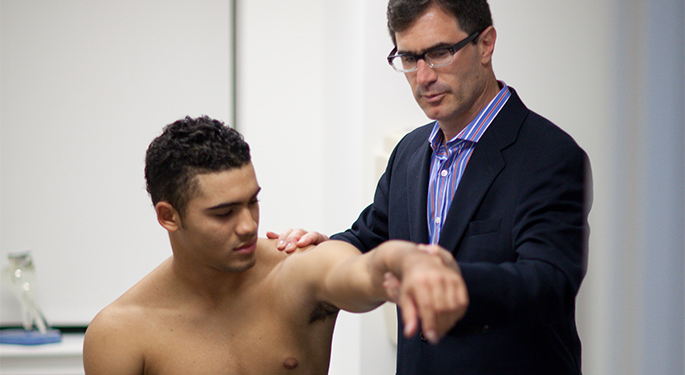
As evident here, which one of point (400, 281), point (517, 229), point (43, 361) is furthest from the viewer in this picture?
point (43, 361)

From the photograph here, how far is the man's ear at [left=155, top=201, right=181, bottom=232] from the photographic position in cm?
149

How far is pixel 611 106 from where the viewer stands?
2.40 metres

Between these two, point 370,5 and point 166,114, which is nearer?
point 370,5

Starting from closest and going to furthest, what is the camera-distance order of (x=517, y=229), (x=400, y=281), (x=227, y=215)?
1. (x=400, y=281)
2. (x=517, y=229)
3. (x=227, y=215)

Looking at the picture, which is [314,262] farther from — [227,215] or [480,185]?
[480,185]

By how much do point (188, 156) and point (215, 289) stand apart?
0.32 m

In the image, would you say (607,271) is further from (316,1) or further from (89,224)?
(89,224)

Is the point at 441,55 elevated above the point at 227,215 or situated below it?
above

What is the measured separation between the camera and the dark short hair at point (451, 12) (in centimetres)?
144

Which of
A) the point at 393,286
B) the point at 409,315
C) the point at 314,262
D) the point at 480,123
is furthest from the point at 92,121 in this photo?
the point at 409,315

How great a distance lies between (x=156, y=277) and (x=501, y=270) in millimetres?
827

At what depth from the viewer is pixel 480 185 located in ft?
4.75

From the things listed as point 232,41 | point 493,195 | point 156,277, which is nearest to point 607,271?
point 493,195

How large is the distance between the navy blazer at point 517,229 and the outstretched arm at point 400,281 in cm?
22
